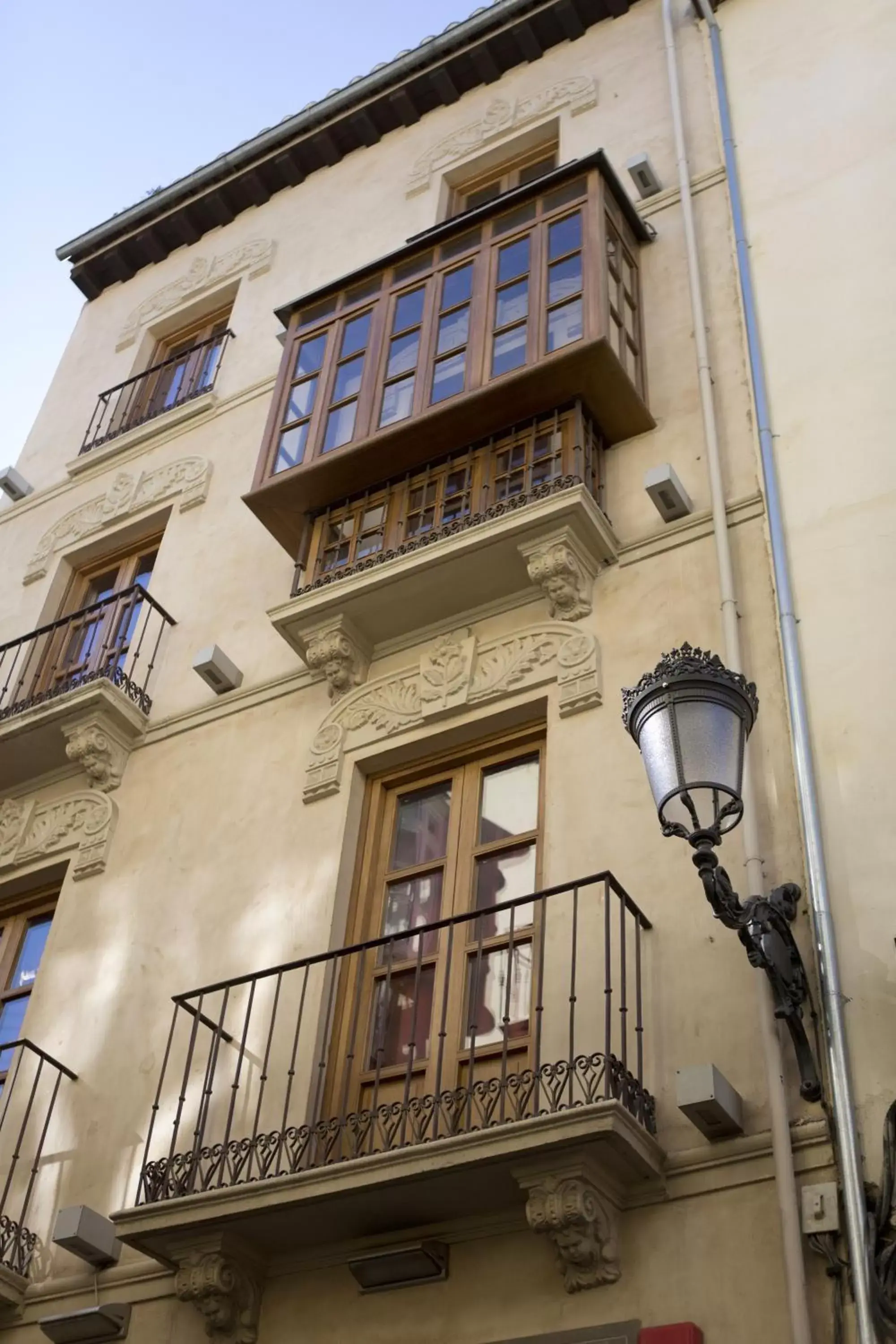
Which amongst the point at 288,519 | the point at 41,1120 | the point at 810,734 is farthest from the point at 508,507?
the point at 41,1120

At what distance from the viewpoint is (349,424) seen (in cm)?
982

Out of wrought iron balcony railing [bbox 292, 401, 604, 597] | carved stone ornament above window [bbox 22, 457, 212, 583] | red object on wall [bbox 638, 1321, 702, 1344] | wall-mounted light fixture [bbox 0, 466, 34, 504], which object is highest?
wall-mounted light fixture [bbox 0, 466, 34, 504]

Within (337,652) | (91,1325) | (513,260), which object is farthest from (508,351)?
(91,1325)

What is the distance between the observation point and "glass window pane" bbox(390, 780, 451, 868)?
26.4 feet

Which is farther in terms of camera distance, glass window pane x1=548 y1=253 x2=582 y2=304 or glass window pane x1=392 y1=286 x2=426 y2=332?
glass window pane x1=392 y1=286 x2=426 y2=332

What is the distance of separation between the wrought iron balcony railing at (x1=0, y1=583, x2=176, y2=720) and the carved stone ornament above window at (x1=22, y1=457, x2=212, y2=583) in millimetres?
877

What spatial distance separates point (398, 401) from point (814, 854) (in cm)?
456

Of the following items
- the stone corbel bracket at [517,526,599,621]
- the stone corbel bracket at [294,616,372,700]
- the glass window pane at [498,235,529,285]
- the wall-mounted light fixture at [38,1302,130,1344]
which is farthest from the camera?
the glass window pane at [498,235,529,285]

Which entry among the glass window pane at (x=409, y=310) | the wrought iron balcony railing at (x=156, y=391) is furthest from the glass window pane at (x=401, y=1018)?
the wrought iron balcony railing at (x=156, y=391)

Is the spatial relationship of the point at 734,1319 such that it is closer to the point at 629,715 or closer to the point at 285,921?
the point at 629,715

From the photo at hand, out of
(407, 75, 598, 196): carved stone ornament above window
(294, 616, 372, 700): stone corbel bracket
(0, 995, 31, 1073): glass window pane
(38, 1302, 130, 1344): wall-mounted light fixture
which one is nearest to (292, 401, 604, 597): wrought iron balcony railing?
(294, 616, 372, 700): stone corbel bracket

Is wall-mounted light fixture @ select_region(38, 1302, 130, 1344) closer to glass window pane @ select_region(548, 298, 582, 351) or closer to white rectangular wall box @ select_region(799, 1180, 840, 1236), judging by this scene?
white rectangular wall box @ select_region(799, 1180, 840, 1236)

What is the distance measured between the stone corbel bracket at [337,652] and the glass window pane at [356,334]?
232cm

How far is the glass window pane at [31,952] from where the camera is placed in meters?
9.23
